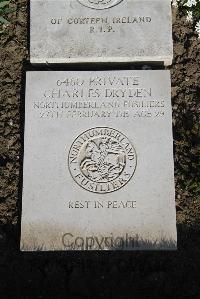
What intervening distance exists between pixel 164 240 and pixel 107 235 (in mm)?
491

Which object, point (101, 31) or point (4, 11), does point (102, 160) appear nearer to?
point (101, 31)

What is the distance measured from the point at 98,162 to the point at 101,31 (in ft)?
4.36

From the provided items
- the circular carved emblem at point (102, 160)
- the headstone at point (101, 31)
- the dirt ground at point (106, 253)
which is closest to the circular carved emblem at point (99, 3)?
the headstone at point (101, 31)

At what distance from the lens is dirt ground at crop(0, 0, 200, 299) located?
384 cm

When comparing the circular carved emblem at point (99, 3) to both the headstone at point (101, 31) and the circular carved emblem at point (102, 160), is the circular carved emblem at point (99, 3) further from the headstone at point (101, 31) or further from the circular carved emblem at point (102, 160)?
the circular carved emblem at point (102, 160)

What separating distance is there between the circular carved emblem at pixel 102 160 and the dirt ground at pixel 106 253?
50cm

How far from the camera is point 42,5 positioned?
454 cm

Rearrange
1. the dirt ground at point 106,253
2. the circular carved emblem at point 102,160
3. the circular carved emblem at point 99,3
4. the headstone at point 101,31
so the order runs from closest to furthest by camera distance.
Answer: the dirt ground at point 106,253 < the circular carved emblem at point 102,160 < the headstone at point 101,31 < the circular carved emblem at point 99,3

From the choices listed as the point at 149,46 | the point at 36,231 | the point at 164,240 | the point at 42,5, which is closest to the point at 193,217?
the point at 164,240

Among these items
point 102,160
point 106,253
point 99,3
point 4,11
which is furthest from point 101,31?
point 106,253

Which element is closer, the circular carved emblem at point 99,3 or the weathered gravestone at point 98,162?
the weathered gravestone at point 98,162

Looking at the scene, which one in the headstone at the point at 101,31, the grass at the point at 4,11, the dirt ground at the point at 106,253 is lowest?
the dirt ground at the point at 106,253

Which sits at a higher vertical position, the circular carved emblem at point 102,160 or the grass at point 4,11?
the grass at point 4,11

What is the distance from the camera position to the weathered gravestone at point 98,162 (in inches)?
154
